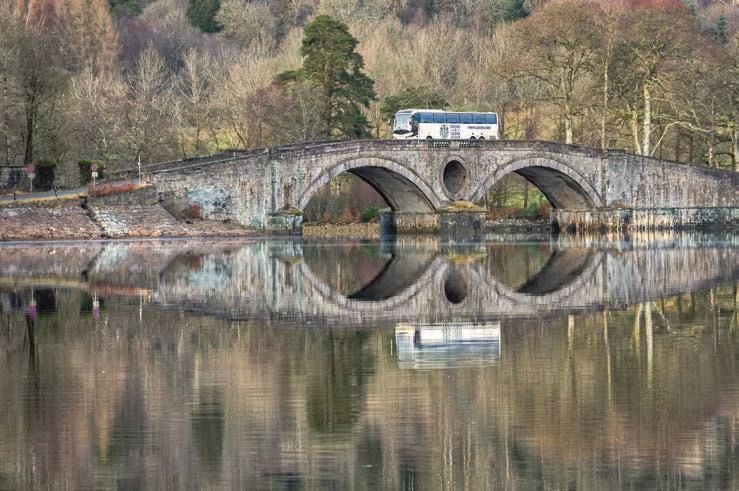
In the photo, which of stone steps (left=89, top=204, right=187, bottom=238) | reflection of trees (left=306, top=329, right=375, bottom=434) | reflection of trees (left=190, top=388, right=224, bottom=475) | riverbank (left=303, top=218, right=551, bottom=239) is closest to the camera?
reflection of trees (left=190, top=388, right=224, bottom=475)

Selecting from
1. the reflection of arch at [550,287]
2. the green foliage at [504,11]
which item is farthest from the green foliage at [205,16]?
the reflection of arch at [550,287]

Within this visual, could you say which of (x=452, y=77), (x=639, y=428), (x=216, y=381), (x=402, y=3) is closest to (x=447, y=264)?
(x=216, y=381)

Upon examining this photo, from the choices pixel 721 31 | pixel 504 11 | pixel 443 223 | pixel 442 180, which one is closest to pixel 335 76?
pixel 442 180

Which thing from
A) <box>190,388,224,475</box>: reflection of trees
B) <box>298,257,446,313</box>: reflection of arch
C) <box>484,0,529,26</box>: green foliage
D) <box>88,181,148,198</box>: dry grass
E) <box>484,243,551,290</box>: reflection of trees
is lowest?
<box>190,388,224,475</box>: reflection of trees

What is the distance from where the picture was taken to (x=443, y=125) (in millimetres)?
79250

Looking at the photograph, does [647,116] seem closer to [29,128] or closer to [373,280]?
[29,128]

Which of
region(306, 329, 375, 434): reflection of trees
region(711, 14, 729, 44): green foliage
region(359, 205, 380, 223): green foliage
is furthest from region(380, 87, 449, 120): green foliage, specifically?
region(306, 329, 375, 434): reflection of trees

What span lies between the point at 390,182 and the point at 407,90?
15188mm

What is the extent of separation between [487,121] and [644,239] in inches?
530

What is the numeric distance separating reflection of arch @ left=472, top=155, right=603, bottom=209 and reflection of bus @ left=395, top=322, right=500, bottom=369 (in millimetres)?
51450

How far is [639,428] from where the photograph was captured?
16406 mm

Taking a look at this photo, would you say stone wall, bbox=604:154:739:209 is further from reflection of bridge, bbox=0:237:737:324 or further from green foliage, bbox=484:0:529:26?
green foliage, bbox=484:0:529:26

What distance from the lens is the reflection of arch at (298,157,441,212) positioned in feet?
237

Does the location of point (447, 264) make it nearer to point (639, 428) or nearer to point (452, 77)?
point (639, 428)
